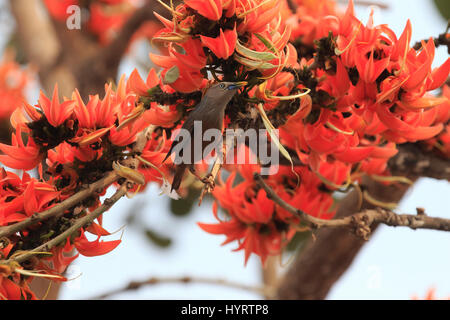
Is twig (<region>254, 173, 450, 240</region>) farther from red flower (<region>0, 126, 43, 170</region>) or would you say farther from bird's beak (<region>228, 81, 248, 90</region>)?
red flower (<region>0, 126, 43, 170</region>)

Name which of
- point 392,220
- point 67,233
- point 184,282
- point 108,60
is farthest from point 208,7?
point 108,60

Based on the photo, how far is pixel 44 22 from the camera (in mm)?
2104

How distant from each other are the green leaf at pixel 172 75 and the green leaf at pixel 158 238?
4.73 ft

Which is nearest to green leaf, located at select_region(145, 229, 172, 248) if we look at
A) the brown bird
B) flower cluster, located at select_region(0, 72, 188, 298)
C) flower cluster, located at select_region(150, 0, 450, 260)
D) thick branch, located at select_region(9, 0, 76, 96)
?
thick branch, located at select_region(9, 0, 76, 96)

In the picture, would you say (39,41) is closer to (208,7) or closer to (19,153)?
(19,153)

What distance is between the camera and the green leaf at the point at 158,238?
208 centimetres

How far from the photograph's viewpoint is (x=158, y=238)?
2078 millimetres

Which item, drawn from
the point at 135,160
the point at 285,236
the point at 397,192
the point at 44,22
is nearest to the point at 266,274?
the point at 397,192

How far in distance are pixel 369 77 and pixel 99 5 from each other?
4.97 feet

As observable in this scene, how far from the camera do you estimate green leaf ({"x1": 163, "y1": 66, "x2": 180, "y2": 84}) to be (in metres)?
0.69

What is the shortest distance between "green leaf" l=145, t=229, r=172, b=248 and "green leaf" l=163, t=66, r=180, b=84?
1.44 m

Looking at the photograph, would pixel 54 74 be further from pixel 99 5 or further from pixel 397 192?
pixel 397 192

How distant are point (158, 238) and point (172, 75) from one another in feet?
4.76

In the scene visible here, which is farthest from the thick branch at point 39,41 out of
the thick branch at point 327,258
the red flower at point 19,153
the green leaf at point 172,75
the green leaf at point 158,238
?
the green leaf at point 172,75
